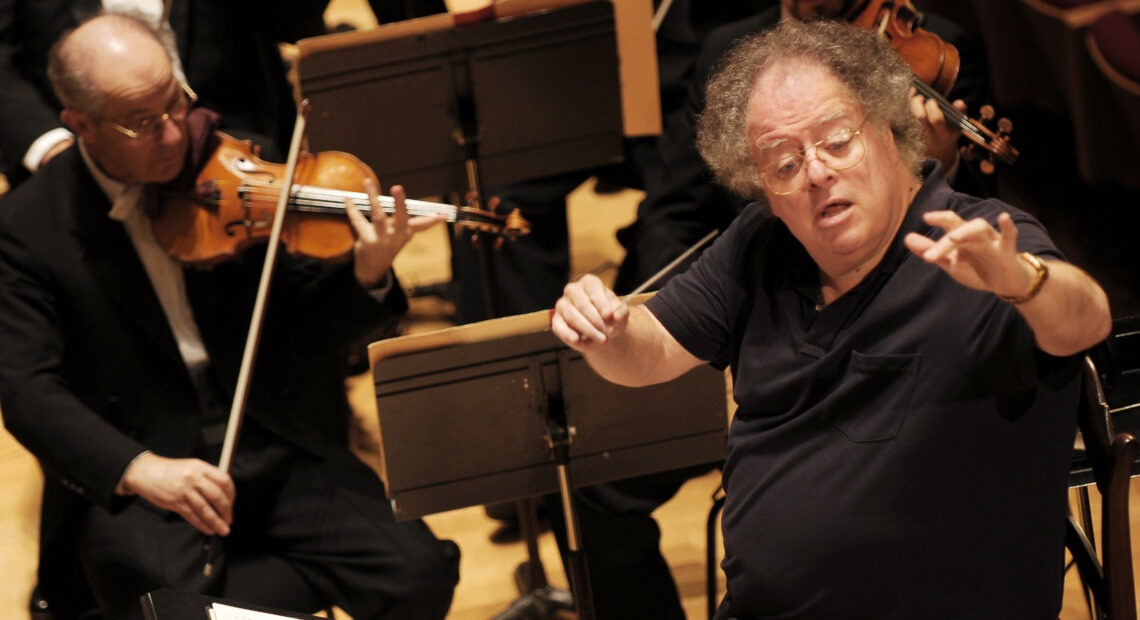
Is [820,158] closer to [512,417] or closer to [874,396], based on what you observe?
[874,396]

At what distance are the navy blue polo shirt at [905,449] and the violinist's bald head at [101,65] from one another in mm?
1269

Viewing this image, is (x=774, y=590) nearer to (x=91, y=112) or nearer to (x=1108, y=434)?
(x=1108, y=434)

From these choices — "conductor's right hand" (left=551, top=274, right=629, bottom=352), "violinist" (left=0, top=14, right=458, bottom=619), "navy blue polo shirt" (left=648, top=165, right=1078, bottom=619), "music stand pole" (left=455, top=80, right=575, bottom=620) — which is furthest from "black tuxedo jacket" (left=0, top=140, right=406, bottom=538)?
"navy blue polo shirt" (left=648, top=165, right=1078, bottom=619)

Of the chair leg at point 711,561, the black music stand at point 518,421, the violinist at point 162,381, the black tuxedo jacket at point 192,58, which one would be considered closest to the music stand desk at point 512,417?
the black music stand at point 518,421

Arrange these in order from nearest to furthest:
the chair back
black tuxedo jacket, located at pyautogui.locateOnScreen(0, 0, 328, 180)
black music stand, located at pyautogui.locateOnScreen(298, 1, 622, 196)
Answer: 1. the chair back
2. black music stand, located at pyautogui.locateOnScreen(298, 1, 622, 196)
3. black tuxedo jacket, located at pyautogui.locateOnScreen(0, 0, 328, 180)

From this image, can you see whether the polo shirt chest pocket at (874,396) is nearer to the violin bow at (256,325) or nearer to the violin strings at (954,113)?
the violin strings at (954,113)

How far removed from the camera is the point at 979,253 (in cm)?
124

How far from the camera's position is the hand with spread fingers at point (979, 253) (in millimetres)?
1215

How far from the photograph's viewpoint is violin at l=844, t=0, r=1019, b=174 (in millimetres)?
2098

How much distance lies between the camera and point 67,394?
2.23 meters

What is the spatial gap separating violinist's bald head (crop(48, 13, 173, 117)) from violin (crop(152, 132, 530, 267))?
217mm

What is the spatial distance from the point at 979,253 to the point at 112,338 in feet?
5.65

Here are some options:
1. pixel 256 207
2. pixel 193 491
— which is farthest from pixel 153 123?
pixel 193 491

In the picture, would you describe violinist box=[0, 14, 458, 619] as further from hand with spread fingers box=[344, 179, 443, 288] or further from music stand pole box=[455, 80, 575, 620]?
music stand pole box=[455, 80, 575, 620]
